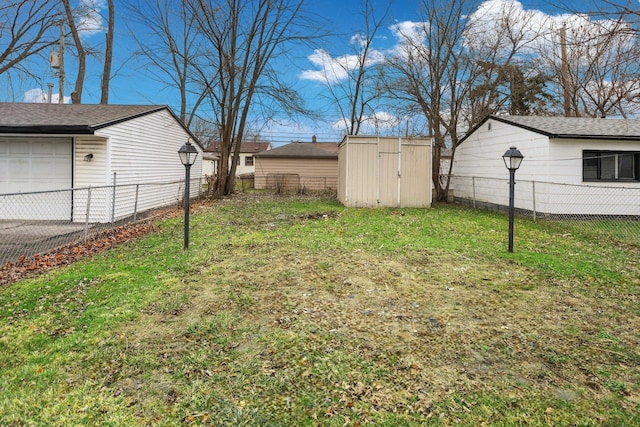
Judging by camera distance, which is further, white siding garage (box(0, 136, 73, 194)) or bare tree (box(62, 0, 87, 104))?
bare tree (box(62, 0, 87, 104))

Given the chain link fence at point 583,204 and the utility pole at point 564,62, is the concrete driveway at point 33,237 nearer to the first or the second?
the utility pole at point 564,62

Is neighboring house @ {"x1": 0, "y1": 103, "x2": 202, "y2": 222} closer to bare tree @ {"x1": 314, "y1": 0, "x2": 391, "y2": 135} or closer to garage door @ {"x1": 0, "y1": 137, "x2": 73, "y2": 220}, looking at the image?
garage door @ {"x1": 0, "y1": 137, "x2": 73, "y2": 220}

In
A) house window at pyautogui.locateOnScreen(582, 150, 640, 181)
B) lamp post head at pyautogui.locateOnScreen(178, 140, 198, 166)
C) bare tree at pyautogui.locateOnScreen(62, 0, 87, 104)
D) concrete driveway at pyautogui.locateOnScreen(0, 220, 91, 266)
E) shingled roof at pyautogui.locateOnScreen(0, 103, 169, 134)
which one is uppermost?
bare tree at pyautogui.locateOnScreen(62, 0, 87, 104)

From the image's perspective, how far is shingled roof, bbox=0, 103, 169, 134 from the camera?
28.1 ft

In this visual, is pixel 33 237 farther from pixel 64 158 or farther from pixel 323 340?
pixel 323 340

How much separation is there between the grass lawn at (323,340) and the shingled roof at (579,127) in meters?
5.49

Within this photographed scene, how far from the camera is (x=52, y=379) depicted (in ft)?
8.05

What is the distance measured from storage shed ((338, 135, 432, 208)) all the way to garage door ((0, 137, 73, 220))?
26.8 feet

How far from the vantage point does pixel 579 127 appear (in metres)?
10.9

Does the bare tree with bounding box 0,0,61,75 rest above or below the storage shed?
above

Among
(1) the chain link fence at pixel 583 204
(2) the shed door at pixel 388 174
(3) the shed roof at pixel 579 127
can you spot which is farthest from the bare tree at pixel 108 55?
(1) the chain link fence at pixel 583 204

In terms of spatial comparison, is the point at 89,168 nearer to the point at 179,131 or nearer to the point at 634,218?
the point at 179,131

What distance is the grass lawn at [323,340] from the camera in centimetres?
220

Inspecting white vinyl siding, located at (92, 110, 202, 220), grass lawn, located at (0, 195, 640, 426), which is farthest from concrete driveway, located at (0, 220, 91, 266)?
grass lawn, located at (0, 195, 640, 426)
